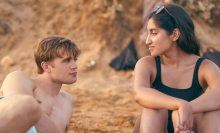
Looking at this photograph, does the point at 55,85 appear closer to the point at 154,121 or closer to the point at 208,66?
the point at 154,121

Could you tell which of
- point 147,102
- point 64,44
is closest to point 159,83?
point 147,102

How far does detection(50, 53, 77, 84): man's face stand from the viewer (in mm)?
2047

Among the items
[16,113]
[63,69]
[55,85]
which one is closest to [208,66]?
[63,69]

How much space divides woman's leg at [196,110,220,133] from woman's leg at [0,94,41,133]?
133 cm

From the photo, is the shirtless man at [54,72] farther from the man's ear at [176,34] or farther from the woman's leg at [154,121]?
the man's ear at [176,34]

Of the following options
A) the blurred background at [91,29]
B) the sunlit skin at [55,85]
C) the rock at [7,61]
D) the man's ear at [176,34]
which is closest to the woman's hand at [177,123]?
the man's ear at [176,34]

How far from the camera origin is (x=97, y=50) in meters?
7.36

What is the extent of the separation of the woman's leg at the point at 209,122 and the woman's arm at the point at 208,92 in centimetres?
6

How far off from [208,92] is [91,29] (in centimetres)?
644

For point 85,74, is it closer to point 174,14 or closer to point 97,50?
point 97,50

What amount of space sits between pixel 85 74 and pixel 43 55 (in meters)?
4.67

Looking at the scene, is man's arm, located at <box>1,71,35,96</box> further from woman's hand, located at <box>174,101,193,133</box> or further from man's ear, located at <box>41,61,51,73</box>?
woman's hand, located at <box>174,101,193,133</box>

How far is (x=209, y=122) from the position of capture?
1.74 meters

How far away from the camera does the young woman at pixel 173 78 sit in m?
1.75
